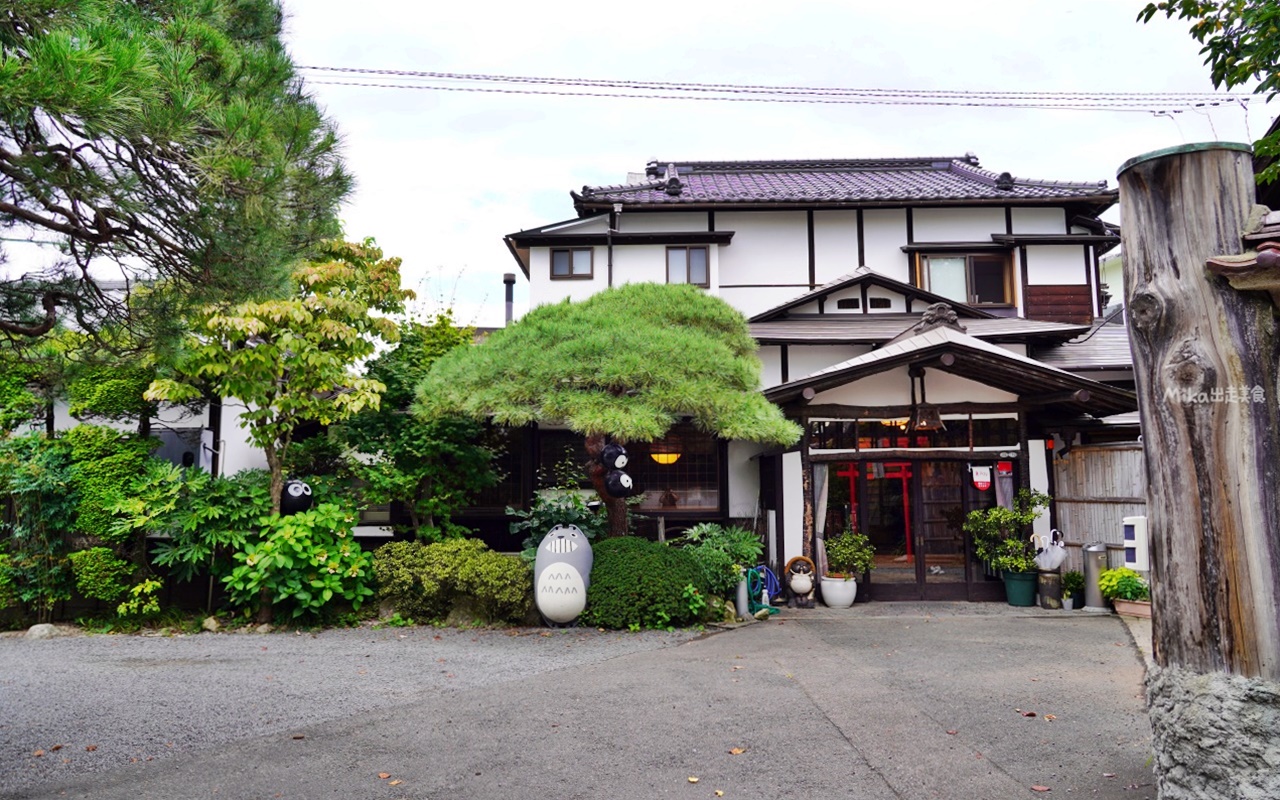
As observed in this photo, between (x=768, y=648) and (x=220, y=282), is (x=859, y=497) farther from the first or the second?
(x=220, y=282)

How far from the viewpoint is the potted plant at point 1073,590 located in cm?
996

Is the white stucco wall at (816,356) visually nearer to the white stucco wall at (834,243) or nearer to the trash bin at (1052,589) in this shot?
the white stucco wall at (834,243)

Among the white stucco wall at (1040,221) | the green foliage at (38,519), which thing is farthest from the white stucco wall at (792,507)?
the green foliage at (38,519)

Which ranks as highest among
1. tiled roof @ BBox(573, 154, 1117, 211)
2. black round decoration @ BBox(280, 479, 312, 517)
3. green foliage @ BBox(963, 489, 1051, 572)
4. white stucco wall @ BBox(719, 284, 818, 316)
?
tiled roof @ BBox(573, 154, 1117, 211)

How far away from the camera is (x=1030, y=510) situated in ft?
34.1

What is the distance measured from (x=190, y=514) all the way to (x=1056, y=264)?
45.7 feet

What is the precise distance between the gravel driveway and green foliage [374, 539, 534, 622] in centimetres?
35

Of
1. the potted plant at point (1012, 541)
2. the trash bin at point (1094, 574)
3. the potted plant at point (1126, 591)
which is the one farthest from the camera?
the potted plant at point (1012, 541)

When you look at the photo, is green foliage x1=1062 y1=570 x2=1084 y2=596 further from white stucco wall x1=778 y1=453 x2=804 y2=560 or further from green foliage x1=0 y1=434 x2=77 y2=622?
green foliage x1=0 y1=434 x2=77 y2=622

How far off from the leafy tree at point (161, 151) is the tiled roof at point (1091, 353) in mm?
11561

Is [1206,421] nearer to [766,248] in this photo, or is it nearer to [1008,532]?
[1008,532]

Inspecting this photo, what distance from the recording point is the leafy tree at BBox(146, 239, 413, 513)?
8898 millimetres

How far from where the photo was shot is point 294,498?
30.8 feet

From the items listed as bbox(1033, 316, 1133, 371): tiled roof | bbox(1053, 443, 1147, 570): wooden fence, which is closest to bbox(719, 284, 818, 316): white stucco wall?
bbox(1033, 316, 1133, 371): tiled roof
